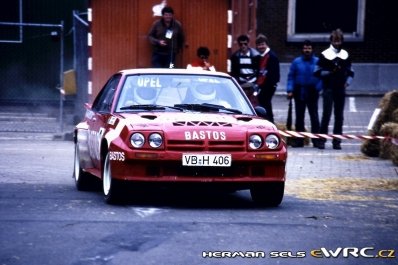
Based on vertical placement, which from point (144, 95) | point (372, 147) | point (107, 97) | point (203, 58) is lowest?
point (372, 147)

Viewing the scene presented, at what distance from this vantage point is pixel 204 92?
490 inches

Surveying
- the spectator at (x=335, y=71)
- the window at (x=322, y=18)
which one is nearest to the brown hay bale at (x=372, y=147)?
the spectator at (x=335, y=71)

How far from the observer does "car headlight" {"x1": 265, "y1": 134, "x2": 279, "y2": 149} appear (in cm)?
1127

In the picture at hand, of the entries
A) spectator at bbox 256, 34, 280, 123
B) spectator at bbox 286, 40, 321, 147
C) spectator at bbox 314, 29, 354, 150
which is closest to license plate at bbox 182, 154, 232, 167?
spectator at bbox 314, 29, 354, 150

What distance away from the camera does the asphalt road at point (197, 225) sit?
8422 millimetres

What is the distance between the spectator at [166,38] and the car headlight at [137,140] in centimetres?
919

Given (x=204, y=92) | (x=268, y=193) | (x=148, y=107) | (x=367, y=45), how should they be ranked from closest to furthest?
1. (x=268, y=193)
2. (x=148, y=107)
3. (x=204, y=92)
4. (x=367, y=45)

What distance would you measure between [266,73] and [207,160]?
10.2 m

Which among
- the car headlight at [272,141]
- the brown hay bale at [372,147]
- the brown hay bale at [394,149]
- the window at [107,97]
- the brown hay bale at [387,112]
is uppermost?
the window at [107,97]

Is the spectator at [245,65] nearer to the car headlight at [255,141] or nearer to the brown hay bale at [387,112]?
the brown hay bale at [387,112]

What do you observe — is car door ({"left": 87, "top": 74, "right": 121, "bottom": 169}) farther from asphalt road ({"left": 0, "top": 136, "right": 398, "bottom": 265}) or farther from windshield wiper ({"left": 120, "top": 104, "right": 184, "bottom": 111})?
asphalt road ({"left": 0, "top": 136, "right": 398, "bottom": 265})

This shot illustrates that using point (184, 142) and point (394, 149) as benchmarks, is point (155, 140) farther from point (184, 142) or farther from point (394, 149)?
point (394, 149)

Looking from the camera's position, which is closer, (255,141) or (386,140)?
(255,141)

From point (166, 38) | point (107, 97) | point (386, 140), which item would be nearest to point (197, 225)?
point (107, 97)
